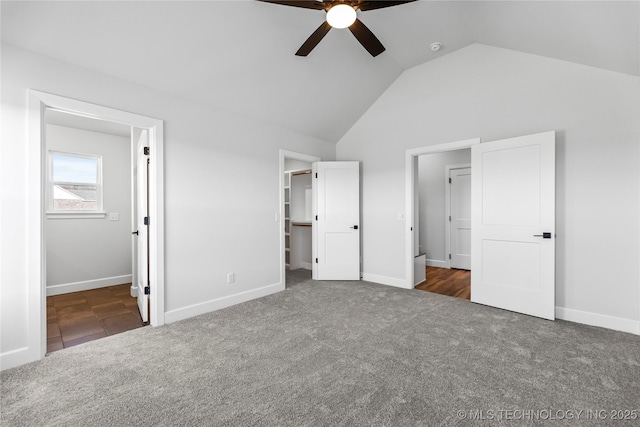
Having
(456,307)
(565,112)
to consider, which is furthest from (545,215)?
(456,307)

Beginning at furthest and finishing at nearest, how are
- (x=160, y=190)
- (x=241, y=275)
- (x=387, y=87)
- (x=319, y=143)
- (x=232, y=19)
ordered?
(x=319, y=143) < (x=387, y=87) < (x=241, y=275) < (x=160, y=190) < (x=232, y=19)

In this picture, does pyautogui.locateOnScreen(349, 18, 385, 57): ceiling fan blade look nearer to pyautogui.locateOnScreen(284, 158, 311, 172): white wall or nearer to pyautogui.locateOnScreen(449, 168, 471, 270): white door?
pyautogui.locateOnScreen(284, 158, 311, 172): white wall

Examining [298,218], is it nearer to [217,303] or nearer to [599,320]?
[217,303]

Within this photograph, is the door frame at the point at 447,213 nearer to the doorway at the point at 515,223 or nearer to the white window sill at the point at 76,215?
Result: the doorway at the point at 515,223

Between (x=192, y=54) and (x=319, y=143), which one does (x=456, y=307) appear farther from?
(x=192, y=54)

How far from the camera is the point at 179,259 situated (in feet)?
9.91

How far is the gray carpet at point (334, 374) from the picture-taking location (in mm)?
1594

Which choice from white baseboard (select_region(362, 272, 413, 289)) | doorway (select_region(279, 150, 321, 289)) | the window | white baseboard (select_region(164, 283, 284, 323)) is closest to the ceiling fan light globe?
white baseboard (select_region(164, 283, 284, 323))

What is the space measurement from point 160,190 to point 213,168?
66 cm

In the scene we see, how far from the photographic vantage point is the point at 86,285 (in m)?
4.28

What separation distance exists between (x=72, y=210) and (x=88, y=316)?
6.80 feet

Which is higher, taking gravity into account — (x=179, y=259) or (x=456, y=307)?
(x=179, y=259)

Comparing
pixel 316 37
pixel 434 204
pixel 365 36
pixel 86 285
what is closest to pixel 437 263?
pixel 434 204

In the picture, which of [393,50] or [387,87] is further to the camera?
→ [387,87]
